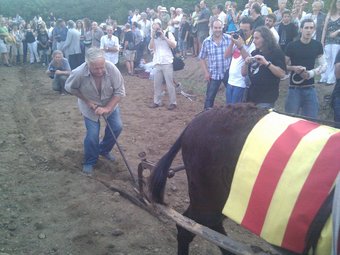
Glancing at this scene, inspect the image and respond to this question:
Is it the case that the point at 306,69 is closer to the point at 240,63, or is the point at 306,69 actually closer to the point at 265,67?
the point at 265,67

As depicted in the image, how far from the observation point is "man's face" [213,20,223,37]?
6500 mm

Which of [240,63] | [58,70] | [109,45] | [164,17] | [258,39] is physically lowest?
[58,70]

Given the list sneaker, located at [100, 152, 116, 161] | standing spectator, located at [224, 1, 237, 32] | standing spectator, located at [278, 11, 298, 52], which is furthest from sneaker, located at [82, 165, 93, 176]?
standing spectator, located at [224, 1, 237, 32]

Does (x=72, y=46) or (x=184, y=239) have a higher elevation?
(x=72, y=46)

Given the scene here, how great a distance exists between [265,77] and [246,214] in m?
2.74

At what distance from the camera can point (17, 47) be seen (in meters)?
16.0

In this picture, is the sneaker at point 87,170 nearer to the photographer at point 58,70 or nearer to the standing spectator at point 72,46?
the photographer at point 58,70

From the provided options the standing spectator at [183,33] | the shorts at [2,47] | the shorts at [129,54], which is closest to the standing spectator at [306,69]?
the shorts at [129,54]

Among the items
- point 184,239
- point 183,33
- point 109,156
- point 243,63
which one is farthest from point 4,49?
point 184,239

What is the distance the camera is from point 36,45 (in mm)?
15766

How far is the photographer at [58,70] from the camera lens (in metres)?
9.38

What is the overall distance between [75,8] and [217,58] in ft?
70.7

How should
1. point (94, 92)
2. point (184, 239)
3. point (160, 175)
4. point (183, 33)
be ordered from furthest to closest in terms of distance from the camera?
point (183, 33)
point (94, 92)
point (160, 175)
point (184, 239)

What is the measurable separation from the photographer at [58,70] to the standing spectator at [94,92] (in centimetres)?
489
